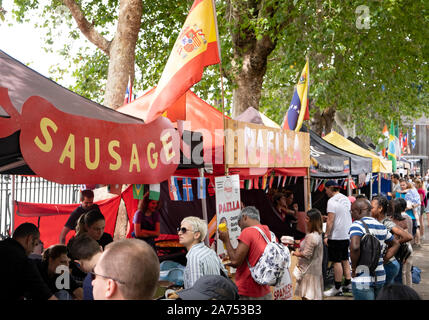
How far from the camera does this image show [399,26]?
552 inches

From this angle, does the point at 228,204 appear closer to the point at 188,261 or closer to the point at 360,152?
the point at 188,261

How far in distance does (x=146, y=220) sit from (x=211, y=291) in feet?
13.8

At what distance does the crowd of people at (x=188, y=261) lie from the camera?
7.25 feet

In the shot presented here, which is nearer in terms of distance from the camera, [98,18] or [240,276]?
[240,276]

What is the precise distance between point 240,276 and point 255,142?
7.47 ft

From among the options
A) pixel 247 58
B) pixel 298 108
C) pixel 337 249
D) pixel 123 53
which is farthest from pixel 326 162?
pixel 123 53

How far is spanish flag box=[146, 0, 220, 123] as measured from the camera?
4820mm

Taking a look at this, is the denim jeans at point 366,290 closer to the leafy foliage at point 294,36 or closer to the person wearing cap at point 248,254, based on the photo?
the person wearing cap at point 248,254

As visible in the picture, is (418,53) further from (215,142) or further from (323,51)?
(215,142)

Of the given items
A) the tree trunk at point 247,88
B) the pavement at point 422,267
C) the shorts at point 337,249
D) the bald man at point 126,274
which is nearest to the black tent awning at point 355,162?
the tree trunk at point 247,88

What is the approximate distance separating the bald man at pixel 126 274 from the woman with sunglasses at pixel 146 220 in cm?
449

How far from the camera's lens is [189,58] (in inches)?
200

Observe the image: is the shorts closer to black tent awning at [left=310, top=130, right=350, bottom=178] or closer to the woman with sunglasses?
black tent awning at [left=310, top=130, right=350, bottom=178]
